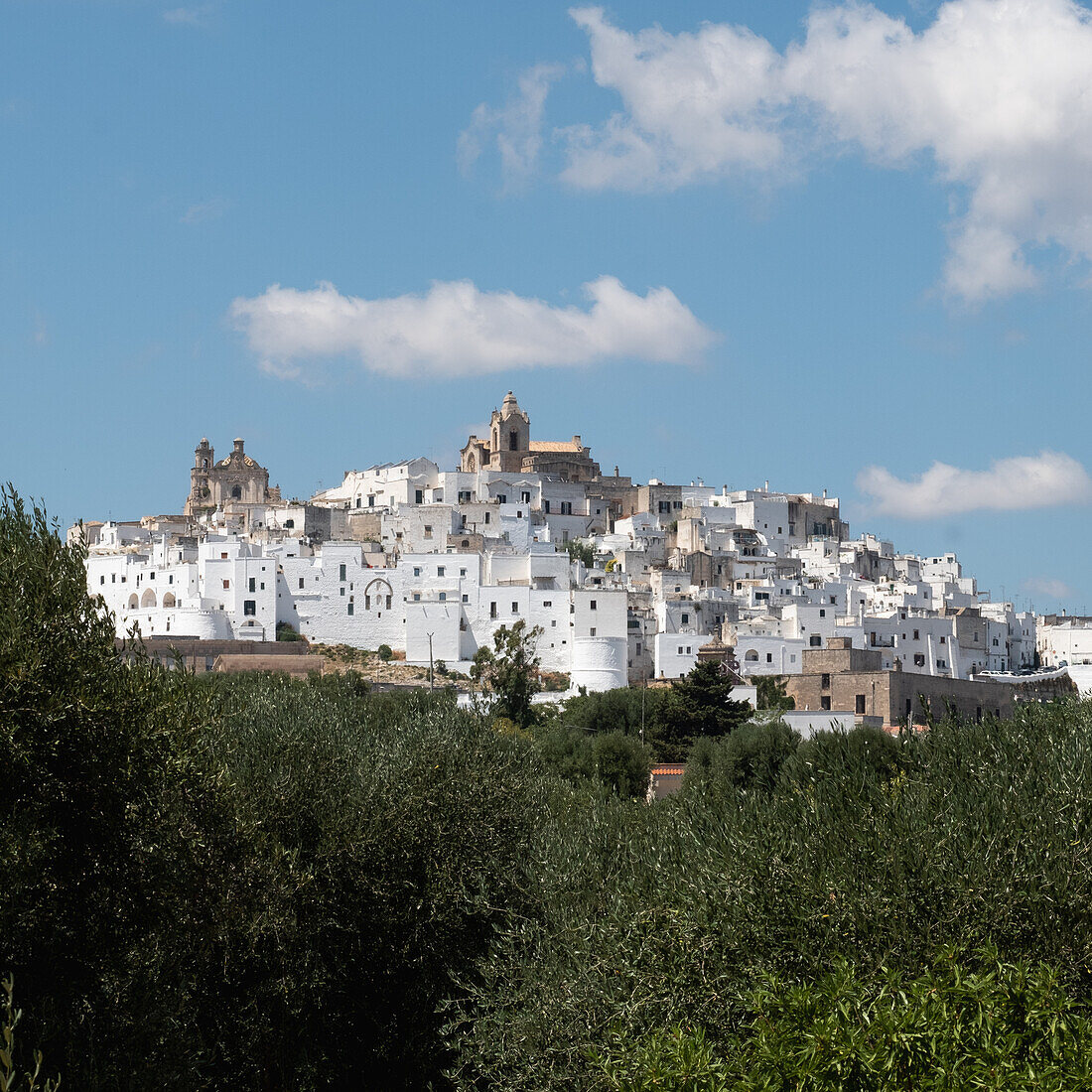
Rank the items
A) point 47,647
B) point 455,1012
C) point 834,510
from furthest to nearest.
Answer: point 834,510, point 455,1012, point 47,647

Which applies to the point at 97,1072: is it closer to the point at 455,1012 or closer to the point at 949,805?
the point at 455,1012

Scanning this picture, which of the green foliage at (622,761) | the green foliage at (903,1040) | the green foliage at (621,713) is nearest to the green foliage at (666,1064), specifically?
the green foliage at (903,1040)

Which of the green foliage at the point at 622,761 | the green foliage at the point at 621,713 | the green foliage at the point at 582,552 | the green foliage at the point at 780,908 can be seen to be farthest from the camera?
the green foliage at the point at 582,552

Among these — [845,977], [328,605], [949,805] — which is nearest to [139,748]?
[845,977]

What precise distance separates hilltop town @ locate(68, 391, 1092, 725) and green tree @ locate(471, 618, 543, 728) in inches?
33.8

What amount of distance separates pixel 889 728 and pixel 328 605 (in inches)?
987

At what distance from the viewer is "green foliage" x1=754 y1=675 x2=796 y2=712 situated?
5638cm

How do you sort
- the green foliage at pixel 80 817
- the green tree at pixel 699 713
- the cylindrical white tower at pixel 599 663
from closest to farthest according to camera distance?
1. the green foliage at pixel 80 817
2. the green tree at pixel 699 713
3. the cylindrical white tower at pixel 599 663

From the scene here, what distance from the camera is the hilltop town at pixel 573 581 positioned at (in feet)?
210

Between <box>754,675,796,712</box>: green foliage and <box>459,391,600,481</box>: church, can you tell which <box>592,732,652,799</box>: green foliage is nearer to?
<box>754,675,796,712</box>: green foliage

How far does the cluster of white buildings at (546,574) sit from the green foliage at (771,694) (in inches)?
197

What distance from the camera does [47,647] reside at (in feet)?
45.4

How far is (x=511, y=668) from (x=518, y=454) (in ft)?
103

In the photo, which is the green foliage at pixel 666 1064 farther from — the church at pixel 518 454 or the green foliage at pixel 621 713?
the church at pixel 518 454
